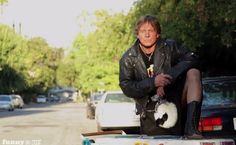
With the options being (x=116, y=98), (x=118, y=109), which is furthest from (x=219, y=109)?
(x=116, y=98)

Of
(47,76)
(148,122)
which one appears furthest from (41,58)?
(148,122)

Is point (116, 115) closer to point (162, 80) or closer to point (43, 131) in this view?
point (43, 131)

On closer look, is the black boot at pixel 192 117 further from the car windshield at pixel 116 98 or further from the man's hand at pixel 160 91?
the car windshield at pixel 116 98

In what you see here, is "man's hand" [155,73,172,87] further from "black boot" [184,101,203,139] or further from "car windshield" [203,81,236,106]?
"car windshield" [203,81,236,106]

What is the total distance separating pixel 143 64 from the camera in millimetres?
4855

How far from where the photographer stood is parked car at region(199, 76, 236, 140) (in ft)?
27.9

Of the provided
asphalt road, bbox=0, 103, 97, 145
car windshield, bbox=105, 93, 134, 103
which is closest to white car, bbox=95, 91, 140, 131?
car windshield, bbox=105, 93, 134, 103

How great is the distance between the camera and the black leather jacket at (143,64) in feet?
15.5

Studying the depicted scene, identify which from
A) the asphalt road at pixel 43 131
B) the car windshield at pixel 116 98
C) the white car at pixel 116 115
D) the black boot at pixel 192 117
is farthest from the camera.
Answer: the car windshield at pixel 116 98

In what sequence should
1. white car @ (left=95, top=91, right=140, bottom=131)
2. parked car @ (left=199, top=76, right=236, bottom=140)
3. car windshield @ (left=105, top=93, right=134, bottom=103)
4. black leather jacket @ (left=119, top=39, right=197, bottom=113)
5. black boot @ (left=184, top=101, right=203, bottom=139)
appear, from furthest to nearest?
car windshield @ (left=105, top=93, right=134, bottom=103) < white car @ (left=95, top=91, right=140, bottom=131) < parked car @ (left=199, top=76, right=236, bottom=140) < black leather jacket @ (left=119, top=39, right=197, bottom=113) < black boot @ (left=184, top=101, right=203, bottom=139)

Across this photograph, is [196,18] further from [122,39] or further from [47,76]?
[47,76]

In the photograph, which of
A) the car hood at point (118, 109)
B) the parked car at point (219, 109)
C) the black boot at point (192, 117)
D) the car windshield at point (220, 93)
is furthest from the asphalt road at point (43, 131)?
the black boot at point (192, 117)

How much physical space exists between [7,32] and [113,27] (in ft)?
75.4

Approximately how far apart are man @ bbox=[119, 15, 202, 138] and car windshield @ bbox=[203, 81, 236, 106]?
13.9ft
